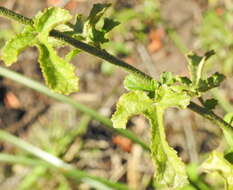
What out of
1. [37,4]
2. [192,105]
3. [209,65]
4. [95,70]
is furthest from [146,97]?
[37,4]

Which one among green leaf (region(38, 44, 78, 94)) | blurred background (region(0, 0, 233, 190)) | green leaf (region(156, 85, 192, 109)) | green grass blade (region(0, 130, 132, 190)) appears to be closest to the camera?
green leaf (region(38, 44, 78, 94))

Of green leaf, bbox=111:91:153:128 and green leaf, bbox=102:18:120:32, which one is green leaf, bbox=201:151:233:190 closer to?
green leaf, bbox=111:91:153:128

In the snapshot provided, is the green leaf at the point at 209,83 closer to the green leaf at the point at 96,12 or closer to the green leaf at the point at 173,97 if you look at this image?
the green leaf at the point at 173,97

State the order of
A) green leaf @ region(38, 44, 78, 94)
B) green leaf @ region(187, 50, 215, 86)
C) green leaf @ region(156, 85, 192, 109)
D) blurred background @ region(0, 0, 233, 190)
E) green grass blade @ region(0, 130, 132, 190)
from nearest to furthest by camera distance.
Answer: green leaf @ region(38, 44, 78, 94), green leaf @ region(156, 85, 192, 109), green leaf @ region(187, 50, 215, 86), green grass blade @ region(0, 130, 132, 190), blurred background @ region(0, 0, 233, 190)

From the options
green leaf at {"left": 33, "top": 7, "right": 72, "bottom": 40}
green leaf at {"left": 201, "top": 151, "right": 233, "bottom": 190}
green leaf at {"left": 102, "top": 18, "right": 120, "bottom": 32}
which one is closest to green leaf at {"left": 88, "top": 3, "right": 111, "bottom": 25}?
green leaf at {"left": 102, "top": 18, "right": 120, "bottom": 32}

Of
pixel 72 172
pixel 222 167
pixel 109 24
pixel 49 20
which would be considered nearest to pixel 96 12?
pixel 109 24

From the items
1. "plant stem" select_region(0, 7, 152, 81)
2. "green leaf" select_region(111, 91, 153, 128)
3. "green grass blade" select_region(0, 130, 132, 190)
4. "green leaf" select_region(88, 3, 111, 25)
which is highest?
"green leaf" select_region(88, 3, 111, 25)

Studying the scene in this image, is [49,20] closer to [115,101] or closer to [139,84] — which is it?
[139,84]
